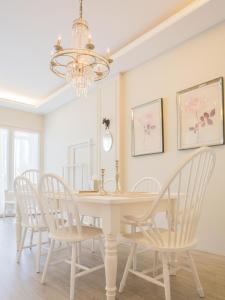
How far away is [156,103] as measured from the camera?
3.71m

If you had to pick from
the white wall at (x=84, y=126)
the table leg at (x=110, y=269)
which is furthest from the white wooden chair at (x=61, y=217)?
the white wall at (x=84, y=126)

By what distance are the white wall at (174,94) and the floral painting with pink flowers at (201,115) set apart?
103 mm

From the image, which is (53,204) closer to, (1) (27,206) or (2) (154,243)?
(1) (27,206)

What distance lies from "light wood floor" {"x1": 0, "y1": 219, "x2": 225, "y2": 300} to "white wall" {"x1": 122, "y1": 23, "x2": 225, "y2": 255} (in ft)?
1.58

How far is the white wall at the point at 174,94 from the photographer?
2.89m

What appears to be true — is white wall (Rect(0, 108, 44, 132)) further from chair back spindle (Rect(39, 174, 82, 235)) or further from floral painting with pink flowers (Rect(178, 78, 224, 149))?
chair back spindle (Rect(39, 174, 82, 235))

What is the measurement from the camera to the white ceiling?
291cm

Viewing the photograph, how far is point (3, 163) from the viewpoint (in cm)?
626

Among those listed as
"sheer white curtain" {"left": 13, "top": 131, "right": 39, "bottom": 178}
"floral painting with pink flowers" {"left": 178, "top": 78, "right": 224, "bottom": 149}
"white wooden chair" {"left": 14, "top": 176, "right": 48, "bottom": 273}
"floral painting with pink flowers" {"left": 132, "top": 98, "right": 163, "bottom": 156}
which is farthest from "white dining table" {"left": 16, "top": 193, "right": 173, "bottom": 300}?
"sheer white curtain" {"left": 13, "top": 131, "right": 39, "bottom": 178}

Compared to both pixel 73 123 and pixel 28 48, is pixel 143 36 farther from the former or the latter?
pixel 73 123

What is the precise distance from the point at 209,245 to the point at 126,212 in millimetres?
1668

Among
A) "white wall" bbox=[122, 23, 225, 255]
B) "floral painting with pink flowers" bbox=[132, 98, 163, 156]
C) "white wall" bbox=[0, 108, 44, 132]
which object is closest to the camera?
"white wall" bbox=[122, 23, 225, 255]

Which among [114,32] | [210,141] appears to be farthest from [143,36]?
[210,141]

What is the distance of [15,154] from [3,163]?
1.28 feet
